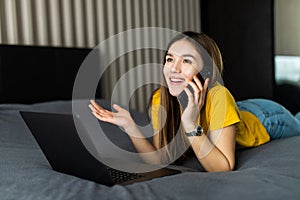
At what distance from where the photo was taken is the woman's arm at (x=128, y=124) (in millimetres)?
1229

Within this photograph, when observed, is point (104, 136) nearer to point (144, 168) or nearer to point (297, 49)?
point (144, 168)

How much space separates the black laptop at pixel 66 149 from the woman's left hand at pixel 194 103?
7.2 inches

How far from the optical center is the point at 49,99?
215 cm

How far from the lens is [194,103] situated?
1.07m

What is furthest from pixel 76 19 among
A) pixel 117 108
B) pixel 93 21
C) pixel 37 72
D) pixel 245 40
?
pixel 245 40

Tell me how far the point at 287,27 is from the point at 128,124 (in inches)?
78.8

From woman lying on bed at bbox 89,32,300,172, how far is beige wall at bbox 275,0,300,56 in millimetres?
1626

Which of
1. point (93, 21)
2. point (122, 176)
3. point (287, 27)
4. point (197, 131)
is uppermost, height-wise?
point (93, 21)

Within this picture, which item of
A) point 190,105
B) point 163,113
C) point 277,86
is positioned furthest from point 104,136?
point 277,86

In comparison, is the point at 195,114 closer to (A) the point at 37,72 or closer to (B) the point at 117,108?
(B) the point at 117,108

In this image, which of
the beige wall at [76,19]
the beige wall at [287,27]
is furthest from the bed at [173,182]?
the beige wall at [287,27]

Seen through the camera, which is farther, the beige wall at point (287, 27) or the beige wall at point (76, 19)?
the beige wall at point (287, 27)

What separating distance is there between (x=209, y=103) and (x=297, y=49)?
1.87 metres

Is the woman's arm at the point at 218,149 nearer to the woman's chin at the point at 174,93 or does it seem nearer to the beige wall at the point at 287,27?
the woman's chin at the point at 174,93
